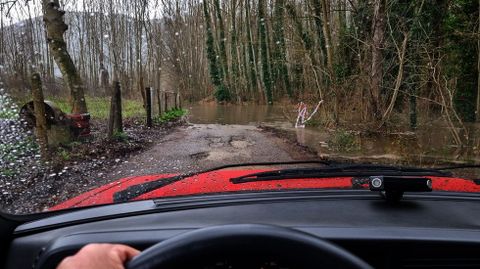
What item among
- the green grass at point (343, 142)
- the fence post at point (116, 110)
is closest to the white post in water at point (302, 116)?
the green grass at point (343, 142)

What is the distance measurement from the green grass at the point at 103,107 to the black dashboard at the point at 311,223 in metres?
4.12

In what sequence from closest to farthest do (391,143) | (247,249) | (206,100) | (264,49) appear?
(247,249) < (391,143) < (206,100) < (264,49)

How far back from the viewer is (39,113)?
13.3 feet

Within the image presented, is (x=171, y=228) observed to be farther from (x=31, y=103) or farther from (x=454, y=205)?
(x=31, y=103)

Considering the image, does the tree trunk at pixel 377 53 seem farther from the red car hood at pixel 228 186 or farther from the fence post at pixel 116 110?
the red car hood at pixel 228 186

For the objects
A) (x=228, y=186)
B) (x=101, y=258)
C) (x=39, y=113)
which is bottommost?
(x=228, y=186)

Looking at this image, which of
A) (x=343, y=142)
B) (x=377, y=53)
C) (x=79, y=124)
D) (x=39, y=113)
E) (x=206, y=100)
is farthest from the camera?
(x=377, y=53)

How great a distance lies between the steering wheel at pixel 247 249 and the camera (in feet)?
2.17

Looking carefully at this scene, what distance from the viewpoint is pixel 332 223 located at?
1331 mm

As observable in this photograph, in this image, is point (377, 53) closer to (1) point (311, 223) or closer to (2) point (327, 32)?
(2) point (327, 32)

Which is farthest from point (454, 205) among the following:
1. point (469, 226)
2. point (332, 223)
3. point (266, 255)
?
point (266, 255)

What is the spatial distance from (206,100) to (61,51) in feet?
7.10

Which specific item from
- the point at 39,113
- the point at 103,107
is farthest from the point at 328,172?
the point at 103,107

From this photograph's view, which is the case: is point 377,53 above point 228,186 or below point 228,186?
above
